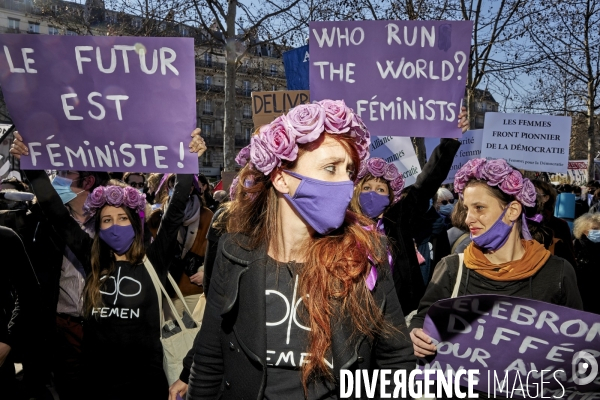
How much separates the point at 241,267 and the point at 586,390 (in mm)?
1509

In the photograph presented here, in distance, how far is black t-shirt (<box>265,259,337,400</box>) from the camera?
185cm

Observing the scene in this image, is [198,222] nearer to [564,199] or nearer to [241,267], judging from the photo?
[241,267]

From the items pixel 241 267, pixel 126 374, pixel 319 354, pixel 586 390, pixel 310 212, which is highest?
pixel 310 212

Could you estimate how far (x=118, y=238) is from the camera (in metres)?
3.33

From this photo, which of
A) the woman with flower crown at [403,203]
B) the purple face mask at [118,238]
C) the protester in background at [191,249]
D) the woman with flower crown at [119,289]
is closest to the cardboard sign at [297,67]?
the protester in background at [191,249]

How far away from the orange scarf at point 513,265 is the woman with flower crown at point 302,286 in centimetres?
94

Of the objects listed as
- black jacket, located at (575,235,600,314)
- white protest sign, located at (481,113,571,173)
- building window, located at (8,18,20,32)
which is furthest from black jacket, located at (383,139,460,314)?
building window, located at (8,18,20,32)

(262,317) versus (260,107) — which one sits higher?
(260,107)

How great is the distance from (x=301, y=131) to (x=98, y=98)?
2220 mm

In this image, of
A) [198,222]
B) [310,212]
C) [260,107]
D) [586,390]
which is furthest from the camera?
[260,107]

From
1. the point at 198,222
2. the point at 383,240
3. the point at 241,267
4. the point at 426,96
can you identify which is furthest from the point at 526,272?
the point at 198,222

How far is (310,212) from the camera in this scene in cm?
199

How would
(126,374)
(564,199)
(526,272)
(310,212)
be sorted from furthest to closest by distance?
(564,199)
(126,374)
(526,272)
(310,212)

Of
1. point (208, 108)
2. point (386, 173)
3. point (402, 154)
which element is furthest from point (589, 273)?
point (208, 108)
